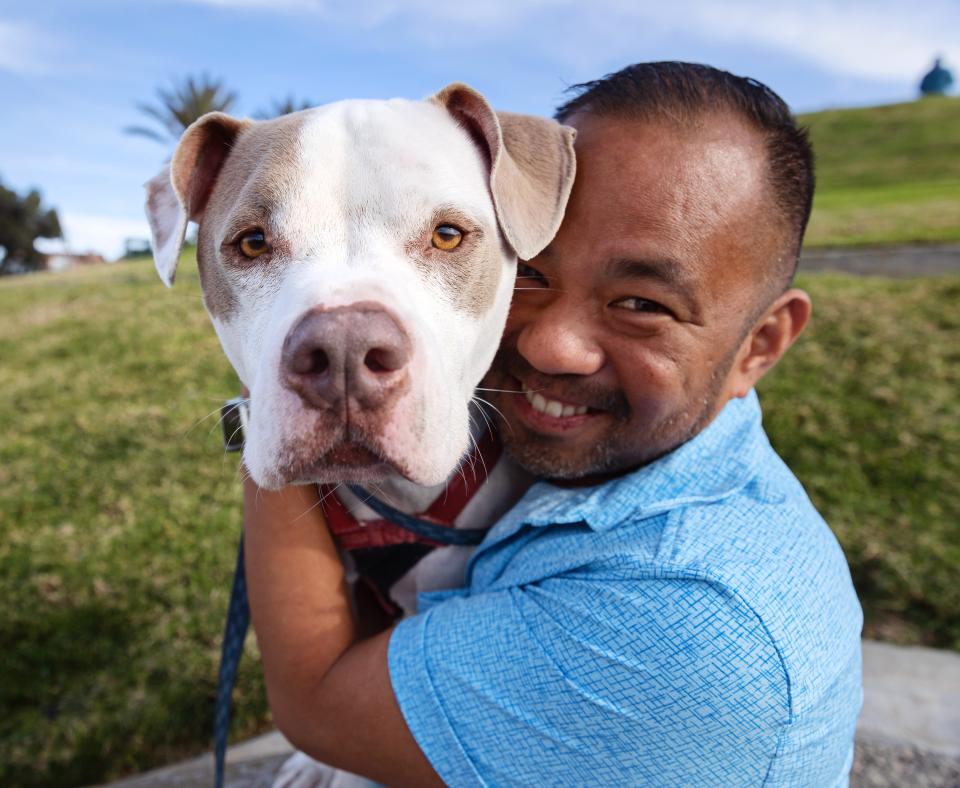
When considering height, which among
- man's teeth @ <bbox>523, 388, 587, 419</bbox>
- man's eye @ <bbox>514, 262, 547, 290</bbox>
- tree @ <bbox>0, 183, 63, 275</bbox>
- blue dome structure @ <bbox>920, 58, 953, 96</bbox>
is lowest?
tree @ <bbox>0, 183, 63, 275</bbox>

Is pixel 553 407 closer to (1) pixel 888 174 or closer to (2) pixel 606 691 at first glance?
(2) pixel 606 691

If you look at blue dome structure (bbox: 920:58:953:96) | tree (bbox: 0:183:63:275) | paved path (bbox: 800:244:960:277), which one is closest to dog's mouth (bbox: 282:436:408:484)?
paved path (bbox: 800:244:960:277)

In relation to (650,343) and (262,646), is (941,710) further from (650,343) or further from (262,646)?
(262,646)

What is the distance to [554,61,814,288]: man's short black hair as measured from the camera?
1830mm

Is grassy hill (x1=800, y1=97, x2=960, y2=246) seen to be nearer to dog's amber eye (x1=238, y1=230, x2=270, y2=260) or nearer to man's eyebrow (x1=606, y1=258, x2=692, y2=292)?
man's eyebrow (x1=606, y1=258, x2=692, y2=292)

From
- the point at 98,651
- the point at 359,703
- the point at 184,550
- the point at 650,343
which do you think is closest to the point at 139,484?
the point at 184,550

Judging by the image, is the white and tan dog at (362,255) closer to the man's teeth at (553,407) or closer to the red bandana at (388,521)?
the man's teeth at (553,407)

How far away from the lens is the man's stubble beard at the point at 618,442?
1855mm

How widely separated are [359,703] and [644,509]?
774 millimetres

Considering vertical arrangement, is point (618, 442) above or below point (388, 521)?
above

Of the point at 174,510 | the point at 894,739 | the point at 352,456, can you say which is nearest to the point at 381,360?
the point at 352,456

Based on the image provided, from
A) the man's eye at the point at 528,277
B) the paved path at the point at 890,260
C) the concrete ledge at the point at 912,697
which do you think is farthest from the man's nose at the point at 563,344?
the paved path at the point at 890,260

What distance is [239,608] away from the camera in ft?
7.38

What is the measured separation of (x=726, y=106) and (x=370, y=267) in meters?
1.00
